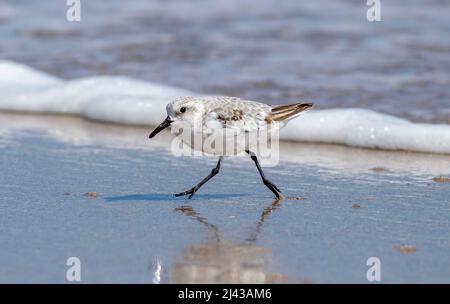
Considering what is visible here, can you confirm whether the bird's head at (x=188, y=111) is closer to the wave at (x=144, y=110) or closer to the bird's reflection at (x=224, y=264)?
the bird's reflection at (x=224, y=264)

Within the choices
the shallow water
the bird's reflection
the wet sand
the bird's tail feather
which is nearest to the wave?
the wet sand

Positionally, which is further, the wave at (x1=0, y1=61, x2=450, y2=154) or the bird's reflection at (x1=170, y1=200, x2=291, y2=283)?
the wave at (x1=0, y1=61, x2=450, y2=154)

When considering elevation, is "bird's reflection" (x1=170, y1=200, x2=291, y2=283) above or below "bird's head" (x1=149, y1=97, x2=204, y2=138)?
below

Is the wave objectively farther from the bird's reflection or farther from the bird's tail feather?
the bird's reflection

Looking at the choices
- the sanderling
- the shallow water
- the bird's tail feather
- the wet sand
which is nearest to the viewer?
the wet sand

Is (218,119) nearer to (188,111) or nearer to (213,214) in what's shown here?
(188,111)

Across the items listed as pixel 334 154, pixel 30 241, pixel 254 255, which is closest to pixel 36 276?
pixel 30 241

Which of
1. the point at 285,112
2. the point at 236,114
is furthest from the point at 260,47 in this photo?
the point at 236,114
